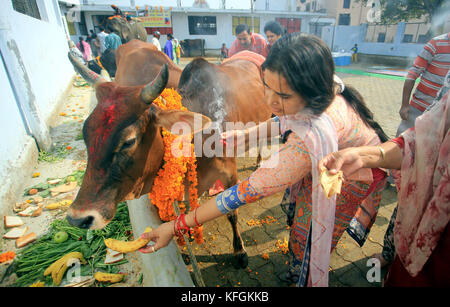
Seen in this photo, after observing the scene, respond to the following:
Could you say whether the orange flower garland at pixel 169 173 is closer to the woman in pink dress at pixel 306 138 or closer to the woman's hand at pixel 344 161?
the woman in pink dress at pixel 306 138

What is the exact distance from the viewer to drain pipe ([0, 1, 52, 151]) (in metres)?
3.67

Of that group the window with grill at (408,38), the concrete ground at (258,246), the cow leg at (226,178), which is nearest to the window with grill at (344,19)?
the window with grill at (408,38)

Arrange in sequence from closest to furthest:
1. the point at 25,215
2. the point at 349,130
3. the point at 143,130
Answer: the point at 349,130
the point at 143,130
the point at 25,215

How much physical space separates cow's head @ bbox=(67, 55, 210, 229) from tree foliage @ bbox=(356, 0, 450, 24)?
20031 mm

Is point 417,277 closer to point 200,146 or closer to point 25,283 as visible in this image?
point 200,146

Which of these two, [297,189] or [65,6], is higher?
[65,6]

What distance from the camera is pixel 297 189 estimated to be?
77.7 inches

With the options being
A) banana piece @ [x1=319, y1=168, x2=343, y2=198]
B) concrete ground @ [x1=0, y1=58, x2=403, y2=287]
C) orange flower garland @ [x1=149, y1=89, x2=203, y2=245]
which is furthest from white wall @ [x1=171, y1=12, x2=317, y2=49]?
banana piece @ [x1=319, y1=168, x2=343, y2=198]

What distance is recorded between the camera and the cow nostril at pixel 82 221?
1.50 m

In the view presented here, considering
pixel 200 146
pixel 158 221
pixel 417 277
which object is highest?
pixel 200 146

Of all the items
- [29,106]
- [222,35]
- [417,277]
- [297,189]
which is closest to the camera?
[417,277]

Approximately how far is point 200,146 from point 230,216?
0.82 meters

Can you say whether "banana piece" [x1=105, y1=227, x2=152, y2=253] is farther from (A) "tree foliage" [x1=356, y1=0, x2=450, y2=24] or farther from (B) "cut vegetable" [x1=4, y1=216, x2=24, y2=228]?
(A) "tree foliage" [x1=356, y1=0, x2=450, y2=24]

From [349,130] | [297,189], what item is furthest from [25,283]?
[349,130]
